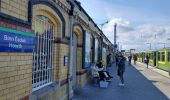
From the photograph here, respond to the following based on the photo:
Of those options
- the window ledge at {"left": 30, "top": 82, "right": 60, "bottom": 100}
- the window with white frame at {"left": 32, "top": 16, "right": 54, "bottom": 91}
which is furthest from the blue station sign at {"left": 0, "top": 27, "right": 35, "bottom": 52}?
the window with white frame at {"left": 32, "top": 16, "right": 54, "bottom": 91}

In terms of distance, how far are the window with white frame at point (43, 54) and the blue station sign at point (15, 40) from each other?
1.49m

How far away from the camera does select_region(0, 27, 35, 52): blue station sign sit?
535 centimetres

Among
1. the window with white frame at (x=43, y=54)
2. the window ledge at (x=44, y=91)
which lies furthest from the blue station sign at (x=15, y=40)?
the window with white frame at (x=43, y=54)

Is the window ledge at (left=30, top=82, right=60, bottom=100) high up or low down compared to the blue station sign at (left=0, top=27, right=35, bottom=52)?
down

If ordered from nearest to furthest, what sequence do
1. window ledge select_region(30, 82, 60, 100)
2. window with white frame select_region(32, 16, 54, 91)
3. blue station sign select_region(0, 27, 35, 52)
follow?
blue station sign select_region(0, 27, 35, 52) < window ledge select_region(30, 82, 60, 100) < window with white frame select_region(32, 16, 54, 91)

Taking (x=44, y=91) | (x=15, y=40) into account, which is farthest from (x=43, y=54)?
(x=15, y=40)

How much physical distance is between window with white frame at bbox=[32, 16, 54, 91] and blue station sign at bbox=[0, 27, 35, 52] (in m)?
1.49

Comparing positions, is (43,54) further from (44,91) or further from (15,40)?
(15,40)

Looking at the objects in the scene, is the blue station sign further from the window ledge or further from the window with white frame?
the window with white frame

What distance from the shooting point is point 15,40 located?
18.9 ft

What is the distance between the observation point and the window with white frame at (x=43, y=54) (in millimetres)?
8344

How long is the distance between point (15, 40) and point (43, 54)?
3183 millimetres

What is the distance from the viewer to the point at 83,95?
41.5ft

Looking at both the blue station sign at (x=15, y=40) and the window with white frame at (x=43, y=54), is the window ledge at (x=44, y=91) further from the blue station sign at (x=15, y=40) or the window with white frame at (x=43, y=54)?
the blue station sign at (x=15, y=40)
